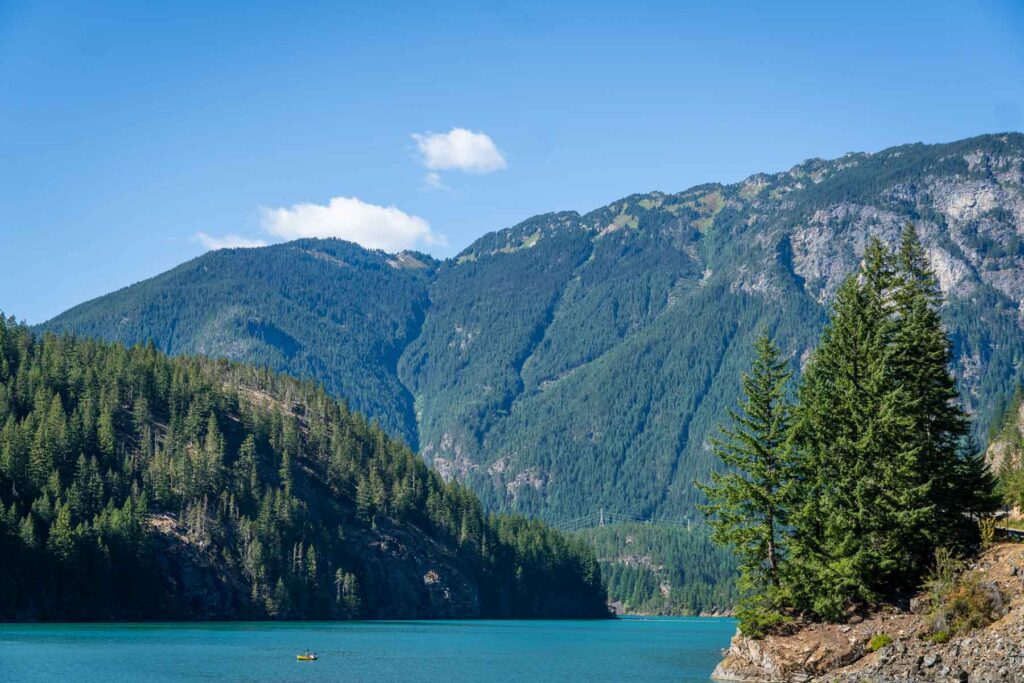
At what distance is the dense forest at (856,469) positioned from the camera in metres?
71.7

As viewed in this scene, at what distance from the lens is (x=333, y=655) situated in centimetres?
11400

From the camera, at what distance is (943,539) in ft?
238

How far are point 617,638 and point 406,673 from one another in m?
73.3

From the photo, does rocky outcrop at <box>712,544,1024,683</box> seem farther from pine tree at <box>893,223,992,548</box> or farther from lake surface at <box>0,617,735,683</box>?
lake surface at <box>0,617,735,683</box>

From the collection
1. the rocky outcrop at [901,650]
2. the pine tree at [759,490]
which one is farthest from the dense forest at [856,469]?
the rocky outcrop at [901,650]

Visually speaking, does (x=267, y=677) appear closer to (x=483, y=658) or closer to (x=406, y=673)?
(x=406, y=673)

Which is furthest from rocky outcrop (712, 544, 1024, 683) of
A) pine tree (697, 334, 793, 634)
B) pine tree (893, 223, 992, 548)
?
pine tree (893, 223, 992, 548)

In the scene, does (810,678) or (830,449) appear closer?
(810,678)

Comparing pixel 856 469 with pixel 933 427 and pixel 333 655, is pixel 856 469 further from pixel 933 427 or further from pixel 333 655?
pixel 333 655

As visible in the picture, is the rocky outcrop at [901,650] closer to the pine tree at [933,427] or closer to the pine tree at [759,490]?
the pine tree at [759,490]

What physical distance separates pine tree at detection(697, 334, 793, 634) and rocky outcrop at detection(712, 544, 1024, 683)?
3.17m

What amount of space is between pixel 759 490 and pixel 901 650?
1503 centimetres

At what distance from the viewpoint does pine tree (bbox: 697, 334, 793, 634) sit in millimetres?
76750

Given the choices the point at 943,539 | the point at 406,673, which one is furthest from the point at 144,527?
the point at 943,539
